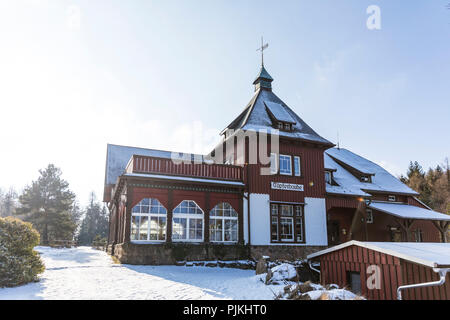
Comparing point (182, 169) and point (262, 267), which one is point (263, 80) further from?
point (262, 267)

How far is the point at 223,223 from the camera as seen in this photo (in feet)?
53.0

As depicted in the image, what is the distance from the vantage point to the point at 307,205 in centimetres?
1869

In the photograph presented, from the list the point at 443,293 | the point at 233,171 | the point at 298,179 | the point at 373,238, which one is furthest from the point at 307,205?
the point at 443,293

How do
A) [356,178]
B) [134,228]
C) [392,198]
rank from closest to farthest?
[134,228] → [356,178] → [392,198]

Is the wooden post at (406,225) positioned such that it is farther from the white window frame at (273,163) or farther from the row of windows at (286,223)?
the white window frame at (273,163)

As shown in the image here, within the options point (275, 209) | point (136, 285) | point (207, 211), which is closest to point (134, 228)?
point (207, 211)

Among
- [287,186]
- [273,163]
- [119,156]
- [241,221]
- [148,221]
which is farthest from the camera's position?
[119,156]

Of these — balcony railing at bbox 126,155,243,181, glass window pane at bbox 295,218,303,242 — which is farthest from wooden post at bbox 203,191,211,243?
glass window pane at bbox 295,218,303,242

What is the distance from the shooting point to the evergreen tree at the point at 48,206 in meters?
36.2

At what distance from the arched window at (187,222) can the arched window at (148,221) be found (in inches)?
21.8

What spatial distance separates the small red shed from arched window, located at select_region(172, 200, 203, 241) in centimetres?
670

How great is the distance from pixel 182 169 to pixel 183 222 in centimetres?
238

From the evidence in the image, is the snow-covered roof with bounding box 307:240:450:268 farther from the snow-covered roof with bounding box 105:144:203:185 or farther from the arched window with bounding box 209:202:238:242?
the snow-covered roof with bounding box 105:144:203:185

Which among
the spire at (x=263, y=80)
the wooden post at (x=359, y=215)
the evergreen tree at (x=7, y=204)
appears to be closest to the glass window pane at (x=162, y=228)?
the spire at (x=263, y=80)
